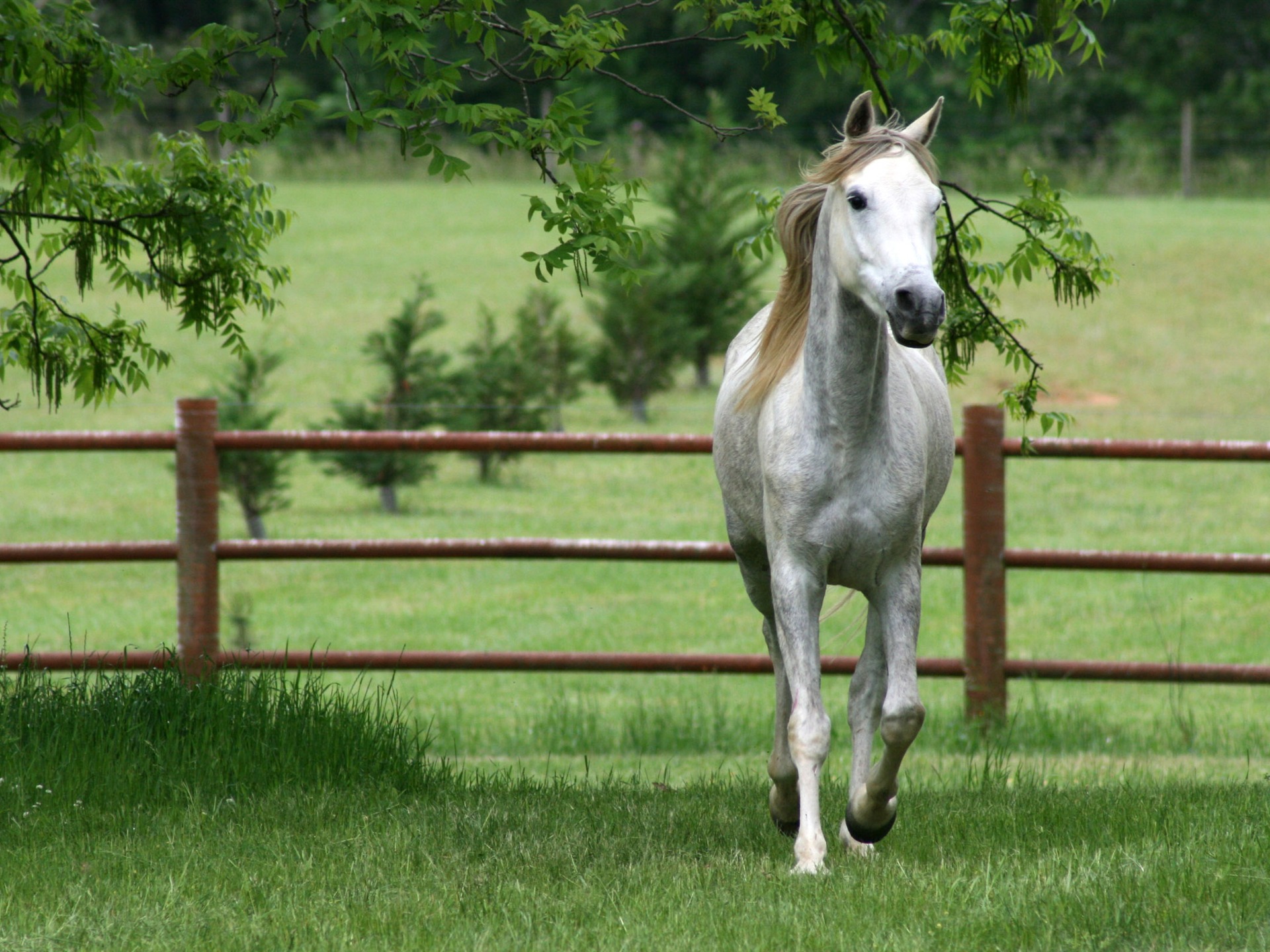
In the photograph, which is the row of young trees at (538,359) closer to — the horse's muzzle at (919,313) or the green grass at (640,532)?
the green grass at (640,532)

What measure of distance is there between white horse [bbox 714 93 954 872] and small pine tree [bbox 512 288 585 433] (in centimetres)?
1035

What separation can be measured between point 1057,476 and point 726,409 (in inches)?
441

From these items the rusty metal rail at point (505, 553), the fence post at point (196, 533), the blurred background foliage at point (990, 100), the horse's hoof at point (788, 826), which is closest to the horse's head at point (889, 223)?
the horse's hoof at point (788, 826)

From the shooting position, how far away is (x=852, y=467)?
3826mm

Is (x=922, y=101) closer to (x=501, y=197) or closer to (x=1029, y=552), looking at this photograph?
(x=501, y=197)

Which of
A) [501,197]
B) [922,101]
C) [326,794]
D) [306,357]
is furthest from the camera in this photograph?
[922,101]

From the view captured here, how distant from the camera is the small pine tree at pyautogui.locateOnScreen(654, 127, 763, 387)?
1694cm

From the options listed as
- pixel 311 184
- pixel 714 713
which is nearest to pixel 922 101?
pixel 311 184

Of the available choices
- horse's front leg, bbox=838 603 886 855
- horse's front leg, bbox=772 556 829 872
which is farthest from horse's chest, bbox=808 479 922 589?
horse's front leg, bbox=838 603 886 855

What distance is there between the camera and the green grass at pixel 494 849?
330cm

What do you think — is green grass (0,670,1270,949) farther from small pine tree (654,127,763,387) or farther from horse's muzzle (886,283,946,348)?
small pine tree (654,127,763,387)

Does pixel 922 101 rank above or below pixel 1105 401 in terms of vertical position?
above

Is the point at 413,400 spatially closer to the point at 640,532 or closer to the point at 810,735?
the point at 640,532

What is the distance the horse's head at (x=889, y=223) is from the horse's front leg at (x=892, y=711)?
766 millimetres
